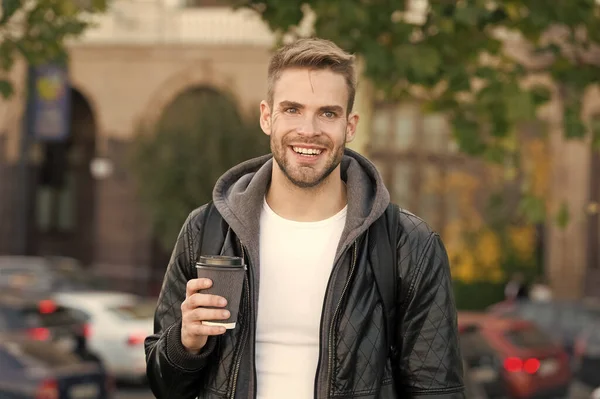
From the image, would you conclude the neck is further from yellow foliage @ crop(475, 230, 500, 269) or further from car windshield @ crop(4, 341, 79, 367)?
yellow foliage @ crop(475, 230, 500, 269)

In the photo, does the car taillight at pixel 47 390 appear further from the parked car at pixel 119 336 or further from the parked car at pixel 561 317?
the parked car at pixel 561 317

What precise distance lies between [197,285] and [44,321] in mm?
14168

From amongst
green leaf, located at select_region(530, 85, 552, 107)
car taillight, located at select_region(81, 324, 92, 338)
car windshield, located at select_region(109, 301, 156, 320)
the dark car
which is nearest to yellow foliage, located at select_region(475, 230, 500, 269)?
car windshield, located at select_region(109, 301, 156, 320)

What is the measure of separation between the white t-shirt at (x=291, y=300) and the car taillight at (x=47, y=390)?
351 inches

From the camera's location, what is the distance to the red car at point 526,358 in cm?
1788

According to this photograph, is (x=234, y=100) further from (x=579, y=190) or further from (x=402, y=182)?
(x=579, y=190)

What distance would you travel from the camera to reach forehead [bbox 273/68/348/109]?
3977mm

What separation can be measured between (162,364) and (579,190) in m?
32.4

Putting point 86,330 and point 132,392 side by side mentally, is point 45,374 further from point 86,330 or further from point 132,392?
point 132,392

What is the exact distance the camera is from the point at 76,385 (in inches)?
516

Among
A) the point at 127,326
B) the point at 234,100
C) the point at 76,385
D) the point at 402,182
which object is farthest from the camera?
the point at 402,182

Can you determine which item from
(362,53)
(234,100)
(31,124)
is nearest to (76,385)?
(362,53)

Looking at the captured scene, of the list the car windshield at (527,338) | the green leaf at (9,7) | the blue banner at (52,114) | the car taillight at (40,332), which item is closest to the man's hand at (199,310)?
the green leaf at (9,7)

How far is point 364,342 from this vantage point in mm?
3920
